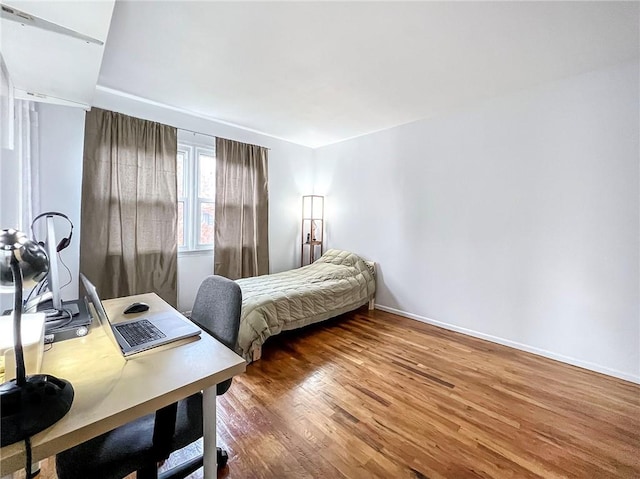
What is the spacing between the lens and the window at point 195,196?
11.4 ft

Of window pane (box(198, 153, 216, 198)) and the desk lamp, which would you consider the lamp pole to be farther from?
window pane (box(198, 153, 216, 198))

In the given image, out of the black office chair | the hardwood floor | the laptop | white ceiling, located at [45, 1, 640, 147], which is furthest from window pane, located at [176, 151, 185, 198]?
the black office chair

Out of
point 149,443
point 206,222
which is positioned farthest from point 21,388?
point 206,222

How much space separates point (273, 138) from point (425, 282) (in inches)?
121

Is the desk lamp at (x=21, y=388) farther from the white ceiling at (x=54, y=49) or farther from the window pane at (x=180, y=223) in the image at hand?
the window pane at (x=180, y=223)

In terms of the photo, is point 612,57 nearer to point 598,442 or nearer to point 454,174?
point 454,174

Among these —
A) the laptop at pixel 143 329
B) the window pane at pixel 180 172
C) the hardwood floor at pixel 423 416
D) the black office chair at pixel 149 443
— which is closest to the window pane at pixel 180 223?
the window pane at pixel 180 172

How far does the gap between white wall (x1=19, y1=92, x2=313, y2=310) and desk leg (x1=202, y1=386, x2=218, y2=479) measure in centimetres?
172

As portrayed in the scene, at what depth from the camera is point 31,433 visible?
0.64 meters

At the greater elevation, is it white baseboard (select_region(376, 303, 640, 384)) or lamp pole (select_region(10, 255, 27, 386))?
lamp pole (select_region(10, 255, 27, 386))

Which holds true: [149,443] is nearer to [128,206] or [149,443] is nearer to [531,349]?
[128,206]

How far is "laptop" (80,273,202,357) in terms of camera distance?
1.08m

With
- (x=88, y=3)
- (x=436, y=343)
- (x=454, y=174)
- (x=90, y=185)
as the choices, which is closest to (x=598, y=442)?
(x=436, y=343)

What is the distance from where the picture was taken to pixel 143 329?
1.28 metres
